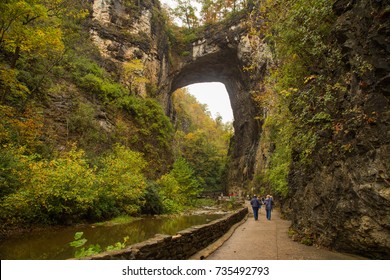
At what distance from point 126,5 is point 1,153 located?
28828mm

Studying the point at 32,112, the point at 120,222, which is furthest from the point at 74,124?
the point at 120,222

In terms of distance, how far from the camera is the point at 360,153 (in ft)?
19.7

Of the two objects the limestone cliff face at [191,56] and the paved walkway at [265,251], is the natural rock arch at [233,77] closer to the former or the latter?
the limestone cliff face at [191,56]

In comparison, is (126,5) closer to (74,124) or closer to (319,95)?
(74,124)

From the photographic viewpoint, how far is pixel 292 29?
930 centimetres

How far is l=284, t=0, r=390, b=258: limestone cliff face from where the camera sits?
17.7 ft

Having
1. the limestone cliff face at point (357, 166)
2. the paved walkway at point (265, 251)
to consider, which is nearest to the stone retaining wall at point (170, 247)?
the paved walkway at point (265, 251)

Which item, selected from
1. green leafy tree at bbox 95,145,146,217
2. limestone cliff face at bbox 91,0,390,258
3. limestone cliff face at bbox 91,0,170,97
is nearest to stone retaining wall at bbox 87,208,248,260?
limestone cliff face at bbox 91,0,390,258

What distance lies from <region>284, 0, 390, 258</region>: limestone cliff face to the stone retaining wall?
327 cm

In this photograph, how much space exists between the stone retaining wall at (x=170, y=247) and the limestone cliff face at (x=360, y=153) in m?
3.27

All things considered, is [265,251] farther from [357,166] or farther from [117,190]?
[117,190]

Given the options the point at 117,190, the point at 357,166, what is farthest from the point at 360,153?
the point at 117,190

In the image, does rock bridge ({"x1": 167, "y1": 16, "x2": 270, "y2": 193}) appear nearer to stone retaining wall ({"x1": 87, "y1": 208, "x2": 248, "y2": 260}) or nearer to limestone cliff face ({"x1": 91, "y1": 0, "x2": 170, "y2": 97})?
limestone cliff face ({"x1": 91, "y1": 0, "x2": 170, "y2": 97})

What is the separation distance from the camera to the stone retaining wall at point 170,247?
4058mm
